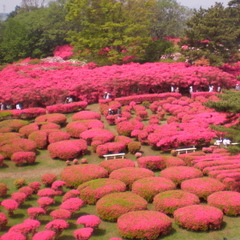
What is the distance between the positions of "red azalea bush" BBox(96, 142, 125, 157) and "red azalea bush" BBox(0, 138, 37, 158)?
3.23m

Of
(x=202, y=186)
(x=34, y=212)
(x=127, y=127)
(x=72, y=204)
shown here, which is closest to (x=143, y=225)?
(x=72, y=204)

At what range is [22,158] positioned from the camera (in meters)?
18.4

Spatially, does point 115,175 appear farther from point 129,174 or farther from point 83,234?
point 83,234

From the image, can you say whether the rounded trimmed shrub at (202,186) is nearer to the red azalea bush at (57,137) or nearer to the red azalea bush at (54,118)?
the red azalea bush at (57,137)

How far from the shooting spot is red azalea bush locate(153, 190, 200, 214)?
45.1 feet

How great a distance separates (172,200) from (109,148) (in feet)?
21.0

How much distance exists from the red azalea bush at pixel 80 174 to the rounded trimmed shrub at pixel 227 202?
466 cm

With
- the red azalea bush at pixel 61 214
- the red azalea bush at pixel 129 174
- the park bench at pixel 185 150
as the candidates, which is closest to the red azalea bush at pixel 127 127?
the park bench at pixel 185 150

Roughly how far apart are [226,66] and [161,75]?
29.9ft

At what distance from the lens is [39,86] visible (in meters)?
28.3

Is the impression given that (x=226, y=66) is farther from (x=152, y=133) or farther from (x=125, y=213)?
(x=125, y=213)

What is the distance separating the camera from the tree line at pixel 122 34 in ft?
112

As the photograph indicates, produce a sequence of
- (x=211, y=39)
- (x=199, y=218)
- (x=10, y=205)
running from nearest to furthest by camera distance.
Result: (x=199, y=218)
(x=10, y=205)
(x=211, y=39)

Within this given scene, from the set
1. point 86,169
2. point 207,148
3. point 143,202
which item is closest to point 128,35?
point 207,148
